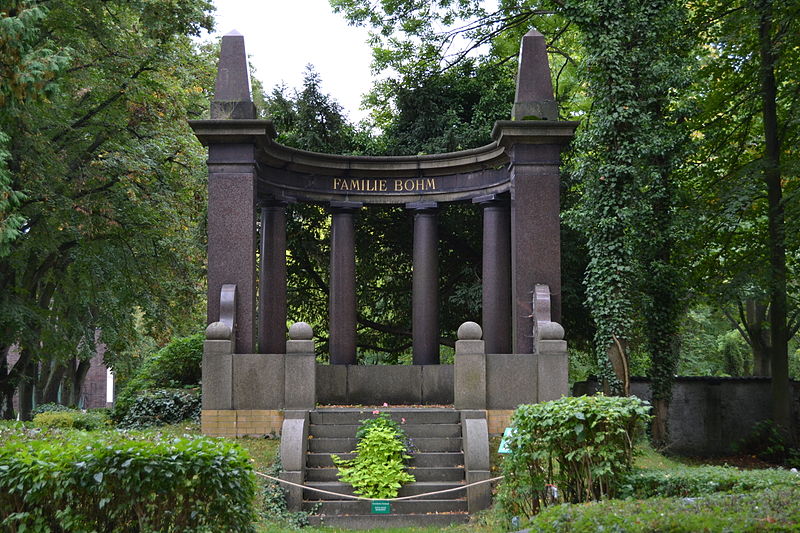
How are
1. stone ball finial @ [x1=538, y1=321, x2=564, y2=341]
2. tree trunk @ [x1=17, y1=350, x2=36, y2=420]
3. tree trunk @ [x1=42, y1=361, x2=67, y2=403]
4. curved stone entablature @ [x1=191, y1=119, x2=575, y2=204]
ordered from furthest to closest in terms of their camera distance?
tree trunk @ [x1=42, y1=361, x2=67, y2=403] → tree trunk @ [x1=17, y1=350, x2=36, y2=420] → curved stone entablature @ [x1=191, y1=119, x2=575, y2=204] → stone ball finial @ [x1=538, y1=321, x2=564, y2=341]

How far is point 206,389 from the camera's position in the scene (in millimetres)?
14695

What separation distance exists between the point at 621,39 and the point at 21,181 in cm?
1371

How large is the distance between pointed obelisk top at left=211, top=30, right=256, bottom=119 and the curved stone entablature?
820 mm

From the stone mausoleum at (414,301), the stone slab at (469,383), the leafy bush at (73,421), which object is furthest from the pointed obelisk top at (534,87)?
the leafy bush at (73,421)

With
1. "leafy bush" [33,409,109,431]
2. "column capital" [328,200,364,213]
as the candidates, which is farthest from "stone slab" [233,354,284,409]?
"column capital" [328,200,364,213]

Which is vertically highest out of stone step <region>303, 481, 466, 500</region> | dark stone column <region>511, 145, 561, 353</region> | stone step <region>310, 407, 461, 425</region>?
dark stone column <region>511, 145, 561, 353</region>

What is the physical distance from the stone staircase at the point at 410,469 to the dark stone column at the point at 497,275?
14.6 feet

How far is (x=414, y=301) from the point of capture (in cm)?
1939

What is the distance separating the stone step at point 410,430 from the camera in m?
14.1

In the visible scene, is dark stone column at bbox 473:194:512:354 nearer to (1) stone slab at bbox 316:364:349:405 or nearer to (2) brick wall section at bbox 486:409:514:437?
(1) stone slab at bbox 316:364:349:405

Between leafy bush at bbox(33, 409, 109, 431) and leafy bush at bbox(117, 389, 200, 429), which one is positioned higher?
leafy bush at bbox(117, 389, 200, 429)

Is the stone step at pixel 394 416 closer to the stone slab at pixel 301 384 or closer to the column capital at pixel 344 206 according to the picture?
the stone slab at pixel 301 384

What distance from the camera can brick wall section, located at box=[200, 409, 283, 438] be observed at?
1458 cm

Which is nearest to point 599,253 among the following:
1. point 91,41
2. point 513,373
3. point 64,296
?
point 513,373
